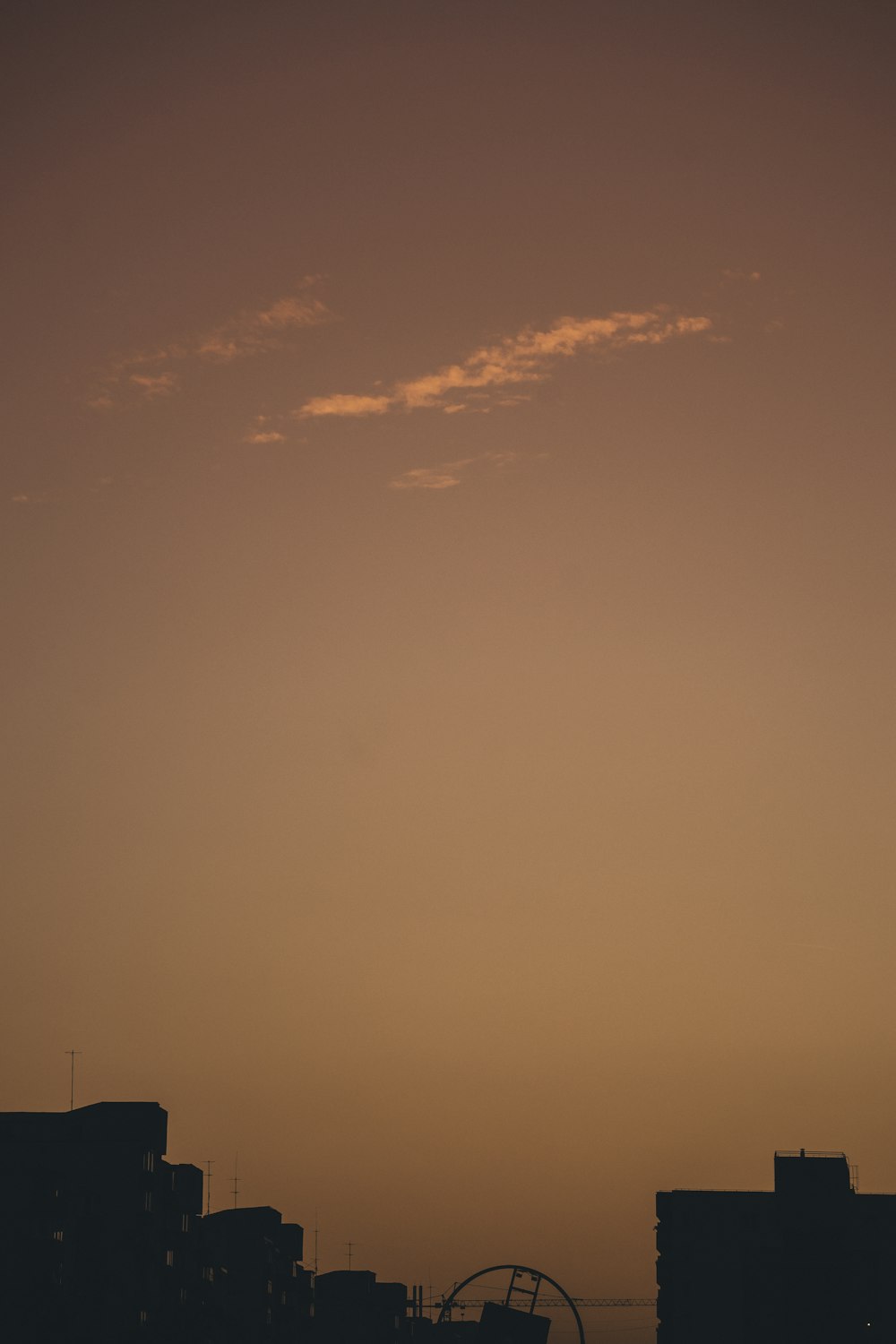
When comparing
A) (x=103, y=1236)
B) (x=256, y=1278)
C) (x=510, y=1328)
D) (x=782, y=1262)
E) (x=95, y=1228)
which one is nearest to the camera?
(x=510, y=1328)

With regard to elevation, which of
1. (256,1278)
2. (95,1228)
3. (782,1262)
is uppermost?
(95,1228)

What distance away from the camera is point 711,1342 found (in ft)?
476

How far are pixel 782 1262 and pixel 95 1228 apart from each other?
47594 mm

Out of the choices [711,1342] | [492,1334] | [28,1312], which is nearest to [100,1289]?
[28,1312]

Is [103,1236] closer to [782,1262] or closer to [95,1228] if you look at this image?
[95,1228]

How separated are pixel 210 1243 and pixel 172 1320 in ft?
133

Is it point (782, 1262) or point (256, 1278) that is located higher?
point (782, 1262)

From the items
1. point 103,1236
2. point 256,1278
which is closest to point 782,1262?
point 103,1236

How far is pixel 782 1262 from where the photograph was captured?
4712 inches

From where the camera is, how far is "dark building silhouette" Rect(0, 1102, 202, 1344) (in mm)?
98812

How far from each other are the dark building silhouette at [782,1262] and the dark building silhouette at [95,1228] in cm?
4307

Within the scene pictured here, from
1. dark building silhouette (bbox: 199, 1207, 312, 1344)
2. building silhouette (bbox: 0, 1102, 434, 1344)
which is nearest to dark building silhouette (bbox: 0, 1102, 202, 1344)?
building silhouette (bbox: 0, 1102, 434, 1344)

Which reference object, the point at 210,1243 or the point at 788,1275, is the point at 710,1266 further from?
the point at 210,1243

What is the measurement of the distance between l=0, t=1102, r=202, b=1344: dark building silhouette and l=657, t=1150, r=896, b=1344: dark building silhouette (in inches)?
1696
